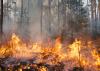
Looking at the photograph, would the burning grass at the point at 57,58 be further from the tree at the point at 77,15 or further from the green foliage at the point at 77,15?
the green foliage at the point at 77,15

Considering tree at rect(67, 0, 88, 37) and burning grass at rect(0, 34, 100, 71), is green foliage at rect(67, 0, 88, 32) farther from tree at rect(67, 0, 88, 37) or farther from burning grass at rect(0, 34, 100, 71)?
burning grass at rect(0, 34, 100, 71)

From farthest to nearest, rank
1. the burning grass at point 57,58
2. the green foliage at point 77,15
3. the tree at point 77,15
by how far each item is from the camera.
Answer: the green foliage at point 77,15 < the tree at point 77,15 < the burning grass at point 57,58

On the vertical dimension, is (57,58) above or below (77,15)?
below

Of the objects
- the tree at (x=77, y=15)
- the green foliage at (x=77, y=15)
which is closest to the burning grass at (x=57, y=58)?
the tree at (x=77, y=15)

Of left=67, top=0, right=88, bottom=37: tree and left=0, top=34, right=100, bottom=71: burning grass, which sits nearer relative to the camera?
left=0, top=34, right=100, bottom=71: burning grass

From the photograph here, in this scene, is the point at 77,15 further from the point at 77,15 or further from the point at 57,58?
the point at 57,58

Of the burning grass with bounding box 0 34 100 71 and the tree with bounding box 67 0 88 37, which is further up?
the tree with bounding box 67 0 88 37

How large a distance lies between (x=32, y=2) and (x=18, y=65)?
1018 inches

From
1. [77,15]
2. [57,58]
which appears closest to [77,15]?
[77,15]

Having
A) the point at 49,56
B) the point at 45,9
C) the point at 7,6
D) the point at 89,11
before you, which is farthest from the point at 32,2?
the point at 49,56

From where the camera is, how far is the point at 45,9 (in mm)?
40094

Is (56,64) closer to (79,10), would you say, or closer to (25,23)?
(25,23)

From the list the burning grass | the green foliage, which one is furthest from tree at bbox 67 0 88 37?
the burning grass

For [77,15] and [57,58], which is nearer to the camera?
[57,58]
